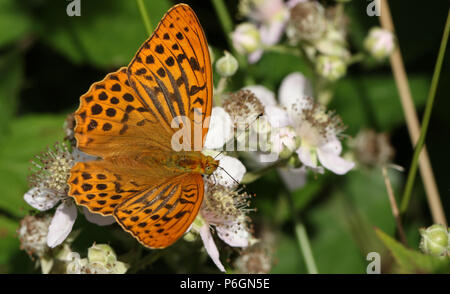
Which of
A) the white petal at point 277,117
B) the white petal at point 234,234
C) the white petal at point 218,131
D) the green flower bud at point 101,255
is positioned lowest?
the green flower bud at point 101,255

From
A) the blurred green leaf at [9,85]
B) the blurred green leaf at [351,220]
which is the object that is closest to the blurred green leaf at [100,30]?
the blurred green leaf at [9,85]

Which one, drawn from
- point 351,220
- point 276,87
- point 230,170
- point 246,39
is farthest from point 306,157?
point 351,220

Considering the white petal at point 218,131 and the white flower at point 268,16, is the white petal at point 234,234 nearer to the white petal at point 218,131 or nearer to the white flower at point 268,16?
the white petal at point 218,131

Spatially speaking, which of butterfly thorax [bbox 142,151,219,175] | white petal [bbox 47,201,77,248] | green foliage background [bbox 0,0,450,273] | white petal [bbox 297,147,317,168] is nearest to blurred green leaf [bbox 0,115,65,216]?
green foliage background [bbox 0,0,450,273]

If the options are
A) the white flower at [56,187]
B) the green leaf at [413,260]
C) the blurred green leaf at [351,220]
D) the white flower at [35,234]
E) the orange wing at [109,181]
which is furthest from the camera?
the blurred green leaf at [351,220]

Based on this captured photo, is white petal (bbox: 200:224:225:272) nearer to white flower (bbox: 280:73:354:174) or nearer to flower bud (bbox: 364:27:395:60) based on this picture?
white flower (bbox: 280:73:354:174)

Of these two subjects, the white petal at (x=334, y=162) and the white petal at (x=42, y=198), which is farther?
the white petal at (x=334, y=162)

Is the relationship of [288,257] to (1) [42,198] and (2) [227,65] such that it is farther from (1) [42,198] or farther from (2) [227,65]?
(1) [42,198]
